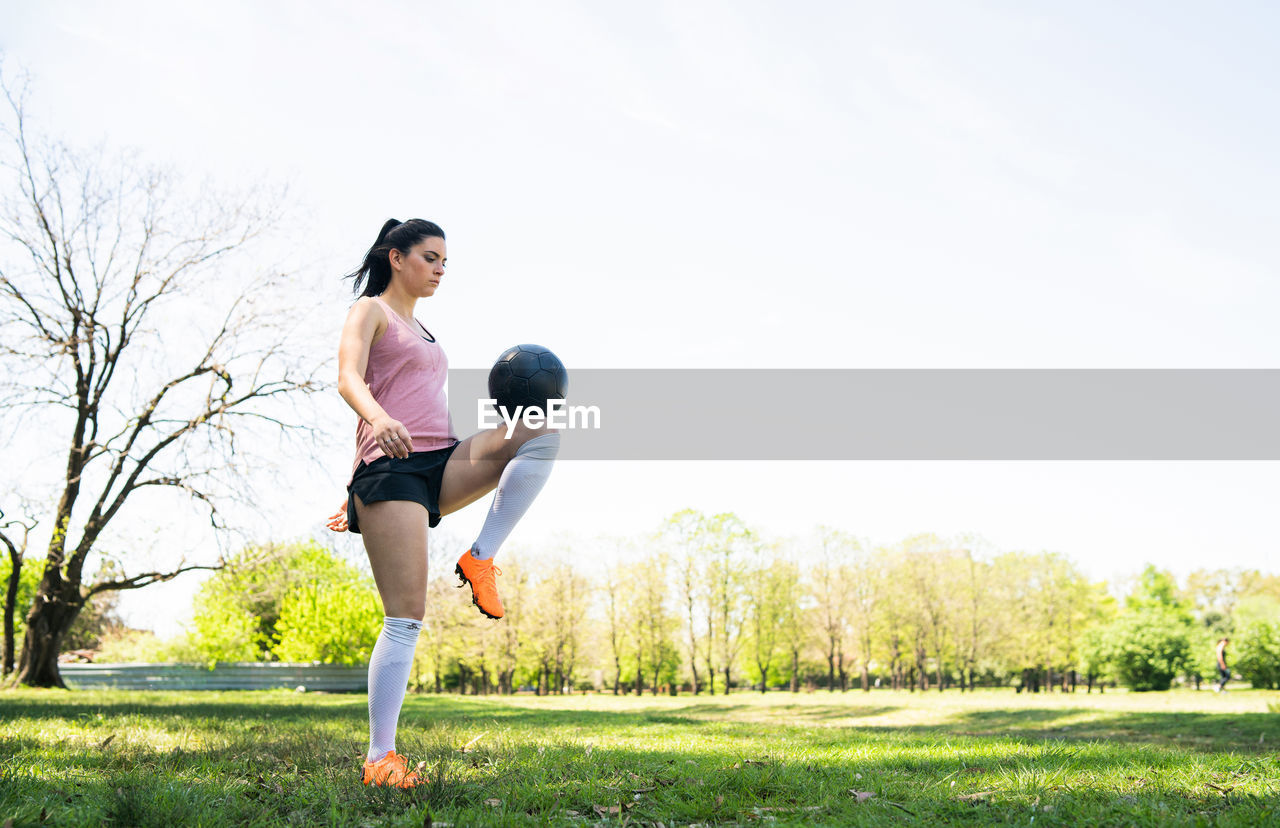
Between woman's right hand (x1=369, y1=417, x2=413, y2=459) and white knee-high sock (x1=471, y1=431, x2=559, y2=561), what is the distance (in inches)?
20.8

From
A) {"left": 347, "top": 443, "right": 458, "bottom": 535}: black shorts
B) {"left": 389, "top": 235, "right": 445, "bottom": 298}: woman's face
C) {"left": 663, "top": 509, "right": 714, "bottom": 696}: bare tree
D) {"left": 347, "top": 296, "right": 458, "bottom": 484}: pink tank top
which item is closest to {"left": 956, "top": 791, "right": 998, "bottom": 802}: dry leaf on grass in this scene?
{"left": 347, "top": 443, "right": 458, "bottom": 535}: black shorts

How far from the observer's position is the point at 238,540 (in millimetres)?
17312

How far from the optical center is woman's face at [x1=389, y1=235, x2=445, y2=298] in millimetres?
4004

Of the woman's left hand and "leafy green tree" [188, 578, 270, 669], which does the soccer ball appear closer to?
the woman's left hand

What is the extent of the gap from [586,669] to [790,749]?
4768 cm

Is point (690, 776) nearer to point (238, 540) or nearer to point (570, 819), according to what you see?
point (570, 819)

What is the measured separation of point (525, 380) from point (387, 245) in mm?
1081

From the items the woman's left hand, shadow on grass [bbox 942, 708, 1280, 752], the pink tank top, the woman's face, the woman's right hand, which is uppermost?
the woman's face

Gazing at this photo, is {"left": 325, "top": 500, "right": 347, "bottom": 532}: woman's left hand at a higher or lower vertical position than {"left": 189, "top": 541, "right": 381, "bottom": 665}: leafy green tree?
higher

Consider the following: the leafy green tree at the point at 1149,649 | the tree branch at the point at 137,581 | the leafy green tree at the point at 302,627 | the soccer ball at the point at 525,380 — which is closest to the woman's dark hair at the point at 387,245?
the soccer ball at the point at 525,380

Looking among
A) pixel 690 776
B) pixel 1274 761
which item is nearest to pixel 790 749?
pixel 690 776

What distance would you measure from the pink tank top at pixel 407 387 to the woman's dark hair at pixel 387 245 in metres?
0.31

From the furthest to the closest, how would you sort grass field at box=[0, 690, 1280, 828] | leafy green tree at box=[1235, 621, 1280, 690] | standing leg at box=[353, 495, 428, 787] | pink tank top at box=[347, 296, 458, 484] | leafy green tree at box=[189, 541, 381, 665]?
1. leafy green tree at box=[189, 541, 381, 665]
2. leafy green tree at box=[1235, 621, 1280, 690]
3. pink tank top at box=[347, 296, 458, 484]
4. standing leg at box=[353, 495, 428, 787]
5. grass field at box=[0, 690, 1280, 828]

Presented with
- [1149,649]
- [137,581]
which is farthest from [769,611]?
[137,581]
